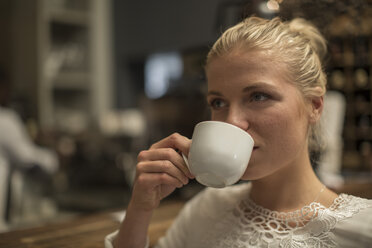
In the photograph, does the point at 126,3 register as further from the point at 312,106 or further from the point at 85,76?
the point at 312,106

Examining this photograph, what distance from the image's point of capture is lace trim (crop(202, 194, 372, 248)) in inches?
26.9

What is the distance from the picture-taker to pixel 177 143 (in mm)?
717

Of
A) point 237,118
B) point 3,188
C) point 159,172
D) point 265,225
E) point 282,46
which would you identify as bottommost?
point 3,188

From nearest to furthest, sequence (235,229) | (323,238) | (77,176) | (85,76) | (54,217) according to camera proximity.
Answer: (323,238), (235,229), (54,217), (77,176), (85,76)

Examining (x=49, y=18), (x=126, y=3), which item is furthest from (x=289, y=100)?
(x=126, y=3)

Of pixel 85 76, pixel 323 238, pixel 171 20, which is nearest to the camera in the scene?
pixel 323 238

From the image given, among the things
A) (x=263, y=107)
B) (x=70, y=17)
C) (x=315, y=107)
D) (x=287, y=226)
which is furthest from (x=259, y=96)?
→ (x=70, y=17)

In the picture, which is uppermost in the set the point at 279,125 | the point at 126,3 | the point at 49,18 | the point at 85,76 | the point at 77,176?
the point at 126,3

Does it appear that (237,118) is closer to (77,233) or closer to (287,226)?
(287,226)

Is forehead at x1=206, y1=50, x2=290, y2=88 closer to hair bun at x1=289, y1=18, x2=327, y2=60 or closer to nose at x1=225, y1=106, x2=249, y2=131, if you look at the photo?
nose at x1=225, y1=106, x2=249, y2=131

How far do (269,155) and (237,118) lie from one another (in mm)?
90

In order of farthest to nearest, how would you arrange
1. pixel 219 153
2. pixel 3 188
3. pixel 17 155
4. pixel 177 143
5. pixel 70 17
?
pixel 70 17 → pixel 17 155 → pixel 3 188 → pixel 177 143 → pixel 219 153

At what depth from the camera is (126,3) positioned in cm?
712

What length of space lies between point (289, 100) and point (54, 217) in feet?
9.86
